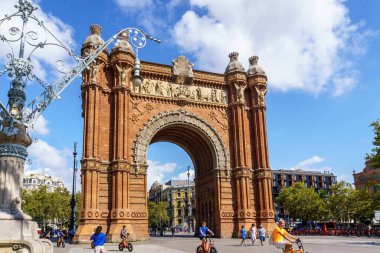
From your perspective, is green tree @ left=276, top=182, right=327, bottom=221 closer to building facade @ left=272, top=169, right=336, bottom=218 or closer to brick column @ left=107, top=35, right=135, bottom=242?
building facade @ left=272, top=169, right=336, bottom=218

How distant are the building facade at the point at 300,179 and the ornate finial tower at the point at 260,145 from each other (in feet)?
245

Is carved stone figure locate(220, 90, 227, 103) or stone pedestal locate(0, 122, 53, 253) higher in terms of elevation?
carved stone figure locate(220, 90, 227, 103)

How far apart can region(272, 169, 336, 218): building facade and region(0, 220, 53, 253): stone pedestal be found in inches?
3987

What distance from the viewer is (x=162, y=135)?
36.6 metres

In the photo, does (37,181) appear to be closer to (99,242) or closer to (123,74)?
(123,74)

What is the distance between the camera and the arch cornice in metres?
31.3

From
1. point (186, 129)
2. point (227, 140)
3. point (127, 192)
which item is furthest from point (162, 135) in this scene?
point (127, 192)

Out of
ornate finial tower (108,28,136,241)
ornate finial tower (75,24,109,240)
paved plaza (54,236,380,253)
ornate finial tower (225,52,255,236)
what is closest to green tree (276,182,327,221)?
ornate finial tower (225,52,255,236)

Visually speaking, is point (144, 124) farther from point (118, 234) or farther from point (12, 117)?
point (12, 117)

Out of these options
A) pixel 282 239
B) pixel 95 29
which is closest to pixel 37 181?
pixel 95 29

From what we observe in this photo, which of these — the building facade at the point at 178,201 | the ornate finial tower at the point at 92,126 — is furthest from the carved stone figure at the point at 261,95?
the building facade at the point at 178,201

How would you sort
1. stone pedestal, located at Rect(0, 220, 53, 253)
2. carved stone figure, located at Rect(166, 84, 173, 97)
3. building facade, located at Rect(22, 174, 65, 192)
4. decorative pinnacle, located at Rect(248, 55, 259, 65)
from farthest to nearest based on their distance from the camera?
building facade, located at Rect(22, 174, 65, 192), decorative pinnacle, located at Rect(248, 55, 259, 65), carved stone figure, located at Rect(166, 84, 173, 97), stone pedestal, located at Rect(0, 220, 53, 253)

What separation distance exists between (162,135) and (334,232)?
85.1 feet

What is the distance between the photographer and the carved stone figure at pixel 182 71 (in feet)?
112
